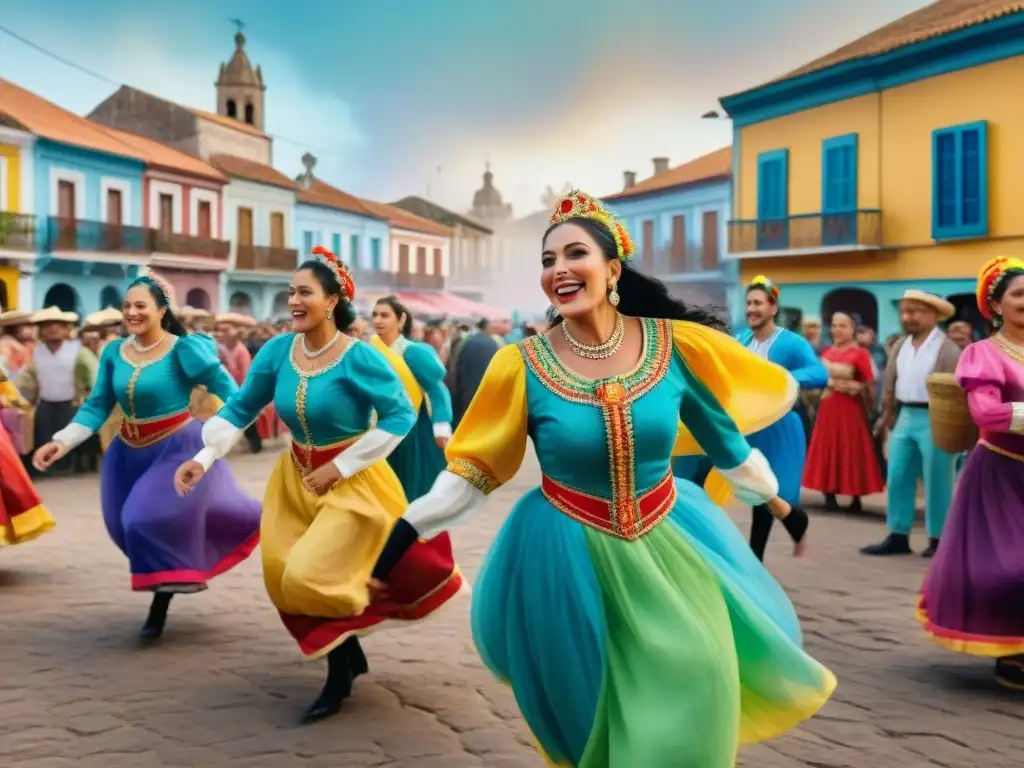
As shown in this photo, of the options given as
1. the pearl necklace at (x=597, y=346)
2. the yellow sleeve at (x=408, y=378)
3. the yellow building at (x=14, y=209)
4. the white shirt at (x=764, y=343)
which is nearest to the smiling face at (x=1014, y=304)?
the white shirt at (x=764, y=343)

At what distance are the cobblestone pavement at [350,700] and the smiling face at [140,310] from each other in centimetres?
164

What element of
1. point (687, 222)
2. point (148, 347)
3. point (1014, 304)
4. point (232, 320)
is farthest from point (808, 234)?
point (148, 347)

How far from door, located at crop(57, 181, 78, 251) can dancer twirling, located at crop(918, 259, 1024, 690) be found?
2598 cm

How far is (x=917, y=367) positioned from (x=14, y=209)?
23.4 m

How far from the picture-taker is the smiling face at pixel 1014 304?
5.65 meters

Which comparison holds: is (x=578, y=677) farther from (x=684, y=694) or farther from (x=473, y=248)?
(x=473, y=248)

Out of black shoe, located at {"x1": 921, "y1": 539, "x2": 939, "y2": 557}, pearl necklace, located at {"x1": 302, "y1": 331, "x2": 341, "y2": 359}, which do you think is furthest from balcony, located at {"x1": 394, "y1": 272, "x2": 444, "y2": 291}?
pearl necklace, located at {"x1": 302, "y1": 331, "x2": 341, "y2": 359}

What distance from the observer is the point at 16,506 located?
786cm

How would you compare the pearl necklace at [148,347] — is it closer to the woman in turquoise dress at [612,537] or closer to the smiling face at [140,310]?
the smiling face at [140,310]

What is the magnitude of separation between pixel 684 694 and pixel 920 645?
Answer: 11.5 ft

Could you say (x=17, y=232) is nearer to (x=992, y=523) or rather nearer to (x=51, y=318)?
(x=51, y=318)

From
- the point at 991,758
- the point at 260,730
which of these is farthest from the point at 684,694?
the point at 260,730

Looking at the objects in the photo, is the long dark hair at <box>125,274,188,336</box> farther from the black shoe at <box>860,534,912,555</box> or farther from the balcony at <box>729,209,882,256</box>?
the balcony at <box>729,209,882,256</box>

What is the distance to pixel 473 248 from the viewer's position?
193 feet
